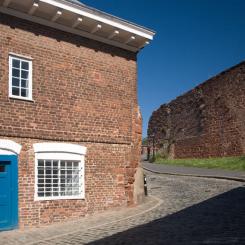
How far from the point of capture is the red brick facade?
1204 centimetres

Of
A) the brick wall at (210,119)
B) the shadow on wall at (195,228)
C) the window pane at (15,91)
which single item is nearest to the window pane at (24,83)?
the window pane at (15,91)

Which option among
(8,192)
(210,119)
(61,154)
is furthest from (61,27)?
(210,119)

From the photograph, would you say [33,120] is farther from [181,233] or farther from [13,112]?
[181,233]

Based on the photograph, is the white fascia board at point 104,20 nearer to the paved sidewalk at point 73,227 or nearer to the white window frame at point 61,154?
the white window frame at point 61,154

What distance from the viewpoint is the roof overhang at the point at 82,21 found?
39.8 ft

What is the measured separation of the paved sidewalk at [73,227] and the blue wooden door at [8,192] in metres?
0.32

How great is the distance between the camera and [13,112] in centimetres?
1192

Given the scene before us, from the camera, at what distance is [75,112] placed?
Answer: 13.5 m

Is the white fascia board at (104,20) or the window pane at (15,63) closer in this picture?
the window pane at (15,63)

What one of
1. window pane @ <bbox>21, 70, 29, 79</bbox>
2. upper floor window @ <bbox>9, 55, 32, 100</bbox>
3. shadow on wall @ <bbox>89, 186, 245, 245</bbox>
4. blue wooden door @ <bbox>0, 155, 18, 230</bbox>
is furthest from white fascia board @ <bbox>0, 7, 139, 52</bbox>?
shadow on wall @ <bbox>89, 186, 245, 245</bbox>

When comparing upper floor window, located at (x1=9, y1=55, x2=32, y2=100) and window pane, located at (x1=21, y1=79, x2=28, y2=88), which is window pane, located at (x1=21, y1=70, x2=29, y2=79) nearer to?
upper floor window, located at (x1=9, y1=55, x2=32, y2=100)

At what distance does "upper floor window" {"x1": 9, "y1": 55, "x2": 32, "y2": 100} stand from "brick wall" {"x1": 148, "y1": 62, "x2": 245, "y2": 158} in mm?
17509

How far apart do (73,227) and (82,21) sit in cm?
626

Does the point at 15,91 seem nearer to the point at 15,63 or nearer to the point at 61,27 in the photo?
the point at 15,63
